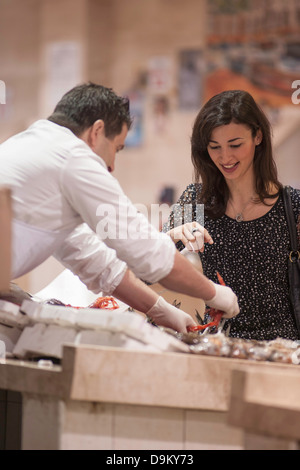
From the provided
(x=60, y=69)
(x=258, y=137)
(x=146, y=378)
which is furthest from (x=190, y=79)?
(x=146, y=378)

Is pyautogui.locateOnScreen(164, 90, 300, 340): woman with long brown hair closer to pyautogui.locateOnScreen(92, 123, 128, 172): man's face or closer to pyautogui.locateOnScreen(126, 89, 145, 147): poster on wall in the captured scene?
pyautogui.locateOnScreen(92, 123, 128, 172): man's face

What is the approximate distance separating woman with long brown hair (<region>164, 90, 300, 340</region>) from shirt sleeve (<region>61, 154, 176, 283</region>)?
1.80ft

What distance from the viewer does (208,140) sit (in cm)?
284

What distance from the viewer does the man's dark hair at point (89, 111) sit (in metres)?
2.53

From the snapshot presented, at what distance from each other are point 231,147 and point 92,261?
2.34ft

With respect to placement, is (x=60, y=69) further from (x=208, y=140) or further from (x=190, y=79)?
(x=208, y=140)

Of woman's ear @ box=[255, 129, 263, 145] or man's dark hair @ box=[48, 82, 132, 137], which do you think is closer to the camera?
man's dark hair @ box=[48, 82, 132, 137]

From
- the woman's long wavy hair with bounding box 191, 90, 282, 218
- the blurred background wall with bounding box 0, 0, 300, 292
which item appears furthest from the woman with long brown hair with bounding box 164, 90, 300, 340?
A: the blurred background wall with bounding box 0, 0, 300, 292

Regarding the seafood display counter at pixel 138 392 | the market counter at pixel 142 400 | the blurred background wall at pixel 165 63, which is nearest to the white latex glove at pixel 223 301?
the seafood display counter at pixel 138 392

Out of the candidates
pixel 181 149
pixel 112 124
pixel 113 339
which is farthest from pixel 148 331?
pixel 181 149

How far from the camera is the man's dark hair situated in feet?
8.30

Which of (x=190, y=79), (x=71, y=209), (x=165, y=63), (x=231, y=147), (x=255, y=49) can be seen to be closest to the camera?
(x=71, y=209)
